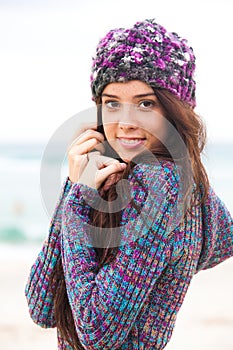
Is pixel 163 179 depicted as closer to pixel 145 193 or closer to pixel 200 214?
pixel 145 193

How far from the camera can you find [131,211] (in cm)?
144

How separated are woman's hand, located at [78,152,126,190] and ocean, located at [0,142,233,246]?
5905 millimetres

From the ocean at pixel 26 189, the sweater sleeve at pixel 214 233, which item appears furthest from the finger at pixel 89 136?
the ocean at pixel 26 189

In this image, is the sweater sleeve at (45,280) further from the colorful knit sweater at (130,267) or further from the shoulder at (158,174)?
the shoulder at (158,174)

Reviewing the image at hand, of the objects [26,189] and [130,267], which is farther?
[26,189]

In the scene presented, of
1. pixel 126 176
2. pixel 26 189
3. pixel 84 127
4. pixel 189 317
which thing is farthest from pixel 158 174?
pixel 26 189

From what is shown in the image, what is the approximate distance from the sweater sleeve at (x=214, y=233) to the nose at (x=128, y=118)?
0.30m

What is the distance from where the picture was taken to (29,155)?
43.1 feet

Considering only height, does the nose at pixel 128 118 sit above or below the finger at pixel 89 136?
below

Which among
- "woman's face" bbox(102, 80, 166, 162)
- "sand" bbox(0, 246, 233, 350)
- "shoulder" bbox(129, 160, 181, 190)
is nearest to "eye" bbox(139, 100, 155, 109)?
"woman's face" bbox(102, 80, 166, 162)

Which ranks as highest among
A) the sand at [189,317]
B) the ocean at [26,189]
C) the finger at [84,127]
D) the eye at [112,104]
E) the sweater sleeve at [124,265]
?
the ocean at [26,189]

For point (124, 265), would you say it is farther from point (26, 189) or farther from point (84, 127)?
point (26, 189)

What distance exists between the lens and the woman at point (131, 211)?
4.62ft

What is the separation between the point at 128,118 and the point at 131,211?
25cm
